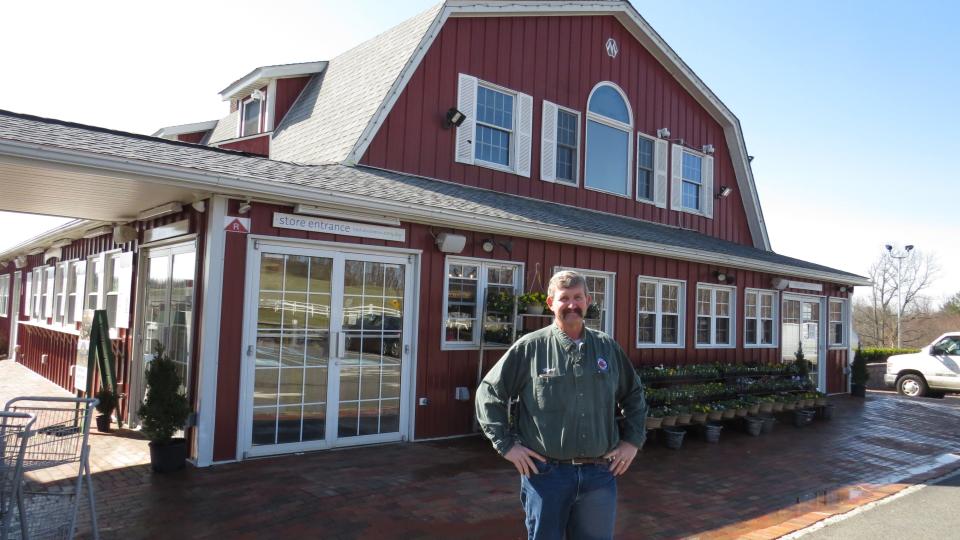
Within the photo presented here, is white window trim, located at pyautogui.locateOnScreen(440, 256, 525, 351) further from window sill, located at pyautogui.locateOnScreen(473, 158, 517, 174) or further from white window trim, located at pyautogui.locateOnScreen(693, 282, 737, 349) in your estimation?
white window trim, located at pyautogui.locateOnScreen(693, 282, 737, 349)

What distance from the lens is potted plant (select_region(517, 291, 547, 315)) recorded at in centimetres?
886

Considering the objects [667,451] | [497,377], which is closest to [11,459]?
[497,377]

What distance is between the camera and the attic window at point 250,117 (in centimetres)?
1298

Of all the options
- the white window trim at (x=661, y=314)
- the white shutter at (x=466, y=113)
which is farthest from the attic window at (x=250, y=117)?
the white window trim at (x=661, y=314)

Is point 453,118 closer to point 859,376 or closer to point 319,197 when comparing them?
point 319,197

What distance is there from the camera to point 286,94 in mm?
12805

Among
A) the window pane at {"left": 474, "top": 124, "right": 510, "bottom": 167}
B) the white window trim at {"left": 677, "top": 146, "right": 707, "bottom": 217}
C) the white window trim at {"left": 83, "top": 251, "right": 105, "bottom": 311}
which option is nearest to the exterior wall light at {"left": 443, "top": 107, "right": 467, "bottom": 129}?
the window pane at {"left": 474, "top": 124, "right": 510, "bottom": 167}

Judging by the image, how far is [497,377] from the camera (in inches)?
127

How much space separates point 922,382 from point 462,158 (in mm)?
13610

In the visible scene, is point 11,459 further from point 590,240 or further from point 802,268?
point 802,268

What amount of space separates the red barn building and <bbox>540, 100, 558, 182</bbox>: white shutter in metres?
0.04

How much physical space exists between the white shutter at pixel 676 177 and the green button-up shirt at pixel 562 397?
36.8ft

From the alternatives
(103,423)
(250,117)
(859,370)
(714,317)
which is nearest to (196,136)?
(250,117)

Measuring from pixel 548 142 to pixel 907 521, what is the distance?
7.65 meters
